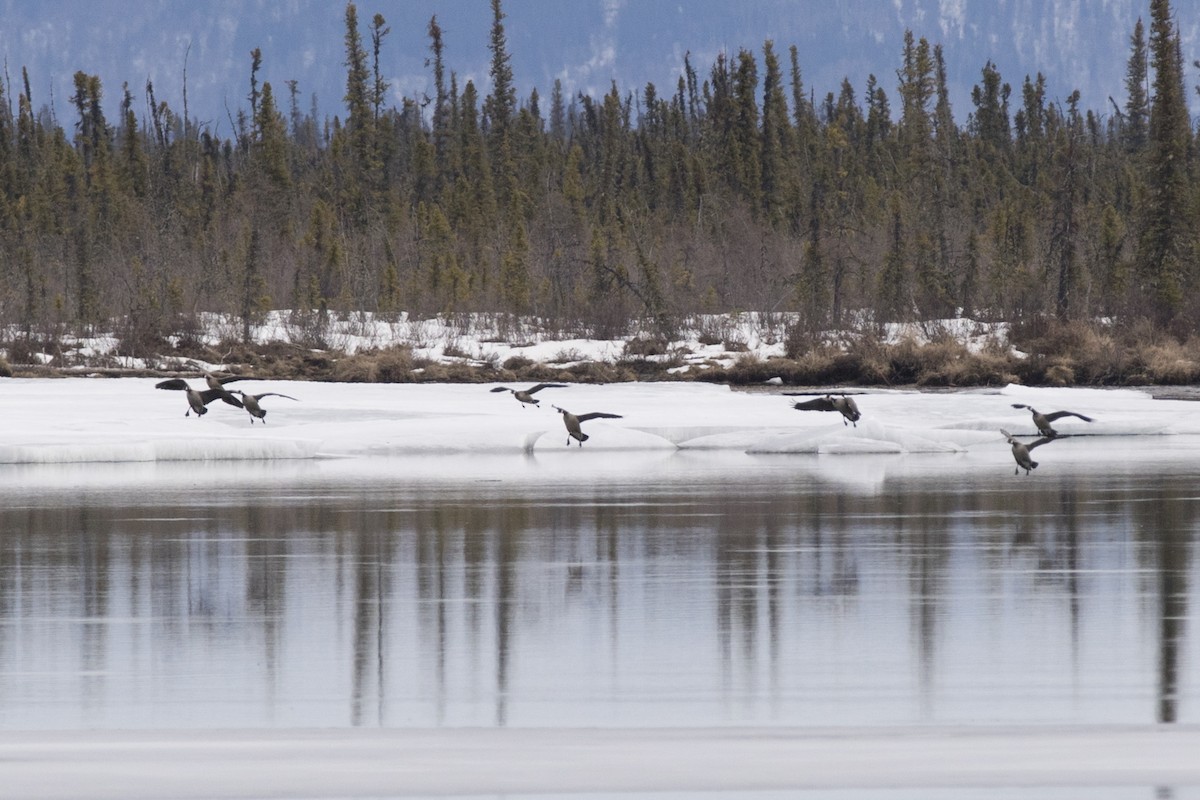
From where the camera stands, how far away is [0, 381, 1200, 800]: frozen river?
5492 mm

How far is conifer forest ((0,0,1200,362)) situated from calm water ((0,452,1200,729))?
2463cm

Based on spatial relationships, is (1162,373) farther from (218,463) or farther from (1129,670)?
(1129,670)

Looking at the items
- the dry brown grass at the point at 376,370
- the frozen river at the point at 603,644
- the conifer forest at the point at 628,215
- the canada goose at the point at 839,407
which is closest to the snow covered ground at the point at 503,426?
the canada goose at the point at 839,407

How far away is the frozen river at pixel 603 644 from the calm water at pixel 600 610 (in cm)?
3

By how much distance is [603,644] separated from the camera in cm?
759

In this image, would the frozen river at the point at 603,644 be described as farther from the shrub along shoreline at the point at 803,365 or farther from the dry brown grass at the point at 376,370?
Answer: the shrub along shoreline at the point at 803,365

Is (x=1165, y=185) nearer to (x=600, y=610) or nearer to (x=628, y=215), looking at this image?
(x=628, y=215)

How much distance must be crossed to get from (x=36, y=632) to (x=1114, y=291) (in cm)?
4667

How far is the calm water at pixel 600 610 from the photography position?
252 inches

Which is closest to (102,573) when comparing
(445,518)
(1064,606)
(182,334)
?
(445,518)

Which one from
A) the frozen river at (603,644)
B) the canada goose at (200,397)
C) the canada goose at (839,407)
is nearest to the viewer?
the frozen river at (603,644)

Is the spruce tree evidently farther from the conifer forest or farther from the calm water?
the calm water

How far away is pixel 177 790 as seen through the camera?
5242mm

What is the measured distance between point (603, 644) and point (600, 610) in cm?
95
